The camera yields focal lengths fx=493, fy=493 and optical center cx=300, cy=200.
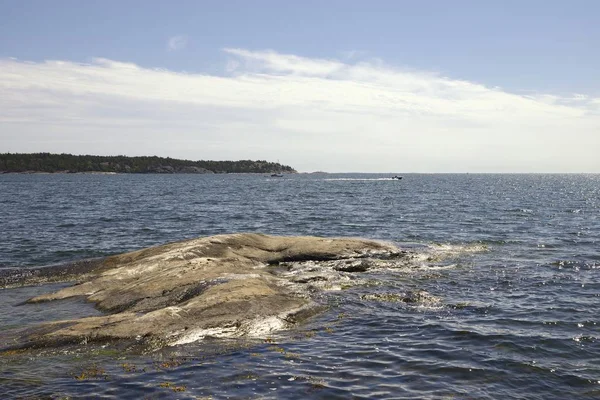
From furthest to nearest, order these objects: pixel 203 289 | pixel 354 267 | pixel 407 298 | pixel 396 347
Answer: pixel 354 267
pixel 407 298
pixel 203 289
pixel 396 347

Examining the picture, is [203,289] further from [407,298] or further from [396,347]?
[407,298]

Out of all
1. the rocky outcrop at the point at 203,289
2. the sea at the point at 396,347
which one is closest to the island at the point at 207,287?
the rocky outcrop at the point at 203,289

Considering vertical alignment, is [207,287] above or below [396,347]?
above

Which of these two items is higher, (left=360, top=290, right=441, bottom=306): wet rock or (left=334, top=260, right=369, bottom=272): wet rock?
(left=334, top=260, right=369, bottom=272): wet rock

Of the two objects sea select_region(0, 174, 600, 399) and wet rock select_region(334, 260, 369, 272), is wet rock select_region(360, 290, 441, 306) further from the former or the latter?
wet rock select_region(334, 260, 369, 272)

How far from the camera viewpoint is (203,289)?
1653 centimetres

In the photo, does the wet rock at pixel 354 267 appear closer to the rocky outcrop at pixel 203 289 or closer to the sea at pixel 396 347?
the rocky outcrop at pixel 203 289

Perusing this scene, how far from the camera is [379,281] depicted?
20750 millimetres

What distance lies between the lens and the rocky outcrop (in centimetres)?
1352

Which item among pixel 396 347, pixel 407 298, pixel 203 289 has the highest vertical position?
pixel 203 289

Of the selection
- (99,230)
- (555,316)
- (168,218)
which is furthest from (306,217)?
(555,316)

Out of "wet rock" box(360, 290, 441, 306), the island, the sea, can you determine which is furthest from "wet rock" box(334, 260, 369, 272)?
"wet rock" box(360, 290, 441, 306)

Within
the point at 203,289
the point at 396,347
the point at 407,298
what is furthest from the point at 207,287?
the point at 407,298

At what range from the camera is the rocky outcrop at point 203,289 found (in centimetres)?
1352
